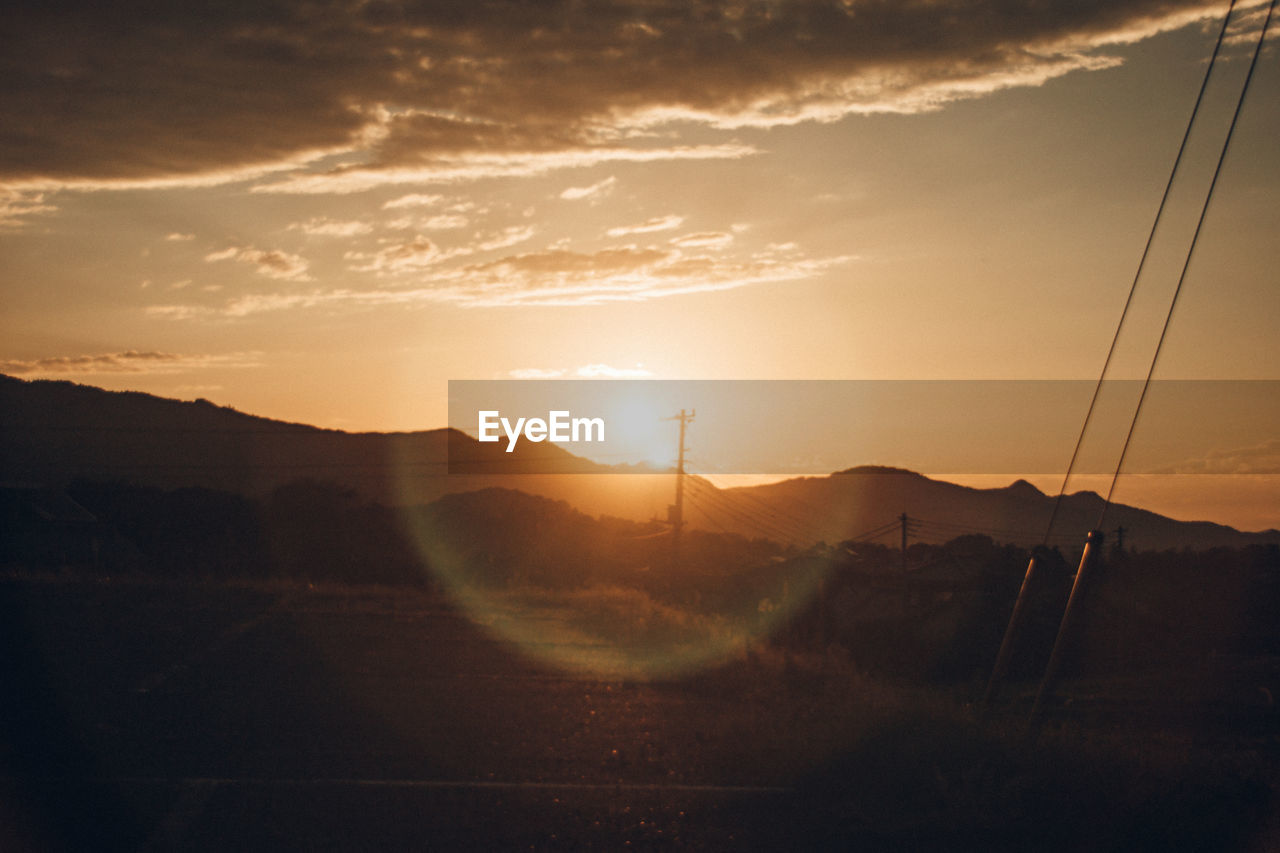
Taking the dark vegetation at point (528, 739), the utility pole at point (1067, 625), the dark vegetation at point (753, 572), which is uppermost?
the utility pole at point (1067, 625)

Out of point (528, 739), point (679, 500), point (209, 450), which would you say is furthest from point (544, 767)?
point (209, 450)

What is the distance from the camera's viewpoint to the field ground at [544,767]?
796 centimetres

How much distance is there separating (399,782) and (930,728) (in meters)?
5.78

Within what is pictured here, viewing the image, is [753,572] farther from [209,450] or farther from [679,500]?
[209,450]

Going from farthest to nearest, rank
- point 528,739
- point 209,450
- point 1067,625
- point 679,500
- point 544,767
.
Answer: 1. point 209,450
2. point 679,500
3. point 528,739
4. point 1067,625
5. point 544,767

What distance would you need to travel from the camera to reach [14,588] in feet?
88.4

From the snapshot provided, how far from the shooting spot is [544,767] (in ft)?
33.7

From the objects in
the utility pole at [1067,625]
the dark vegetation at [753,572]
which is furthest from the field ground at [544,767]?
the dark vegetation at [753,572]

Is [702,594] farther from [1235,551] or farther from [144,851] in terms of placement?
[1235,551]

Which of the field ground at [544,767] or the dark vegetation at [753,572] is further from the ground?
the field ground at [544,767]

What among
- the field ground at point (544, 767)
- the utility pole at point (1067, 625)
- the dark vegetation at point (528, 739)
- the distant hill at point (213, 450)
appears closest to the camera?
the field ground at point (544, 767)

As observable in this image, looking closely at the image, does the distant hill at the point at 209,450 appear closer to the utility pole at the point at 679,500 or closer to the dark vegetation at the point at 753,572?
the dark vegetation at the point at 753,572

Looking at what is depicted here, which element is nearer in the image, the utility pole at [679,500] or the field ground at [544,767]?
the field ground at [544,767]

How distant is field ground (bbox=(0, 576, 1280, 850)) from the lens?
26.1 feet
